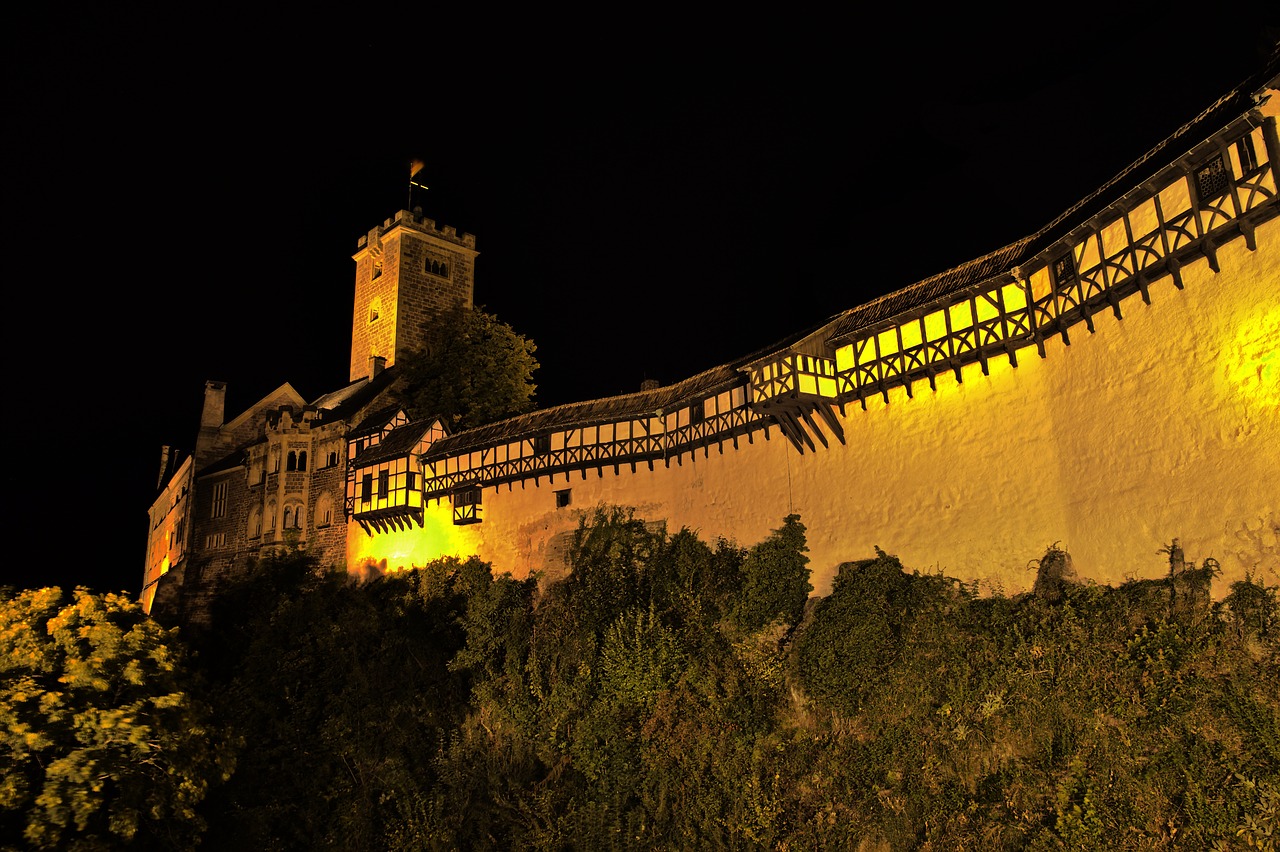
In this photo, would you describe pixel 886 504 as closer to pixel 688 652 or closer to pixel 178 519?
pixel 688 652

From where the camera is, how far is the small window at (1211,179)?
47.6ft

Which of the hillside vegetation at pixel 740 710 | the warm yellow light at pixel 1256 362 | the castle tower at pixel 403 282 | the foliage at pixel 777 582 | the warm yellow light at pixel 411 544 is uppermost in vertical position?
the castle tower at pixel 403 282

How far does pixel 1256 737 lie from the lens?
12.7 metres

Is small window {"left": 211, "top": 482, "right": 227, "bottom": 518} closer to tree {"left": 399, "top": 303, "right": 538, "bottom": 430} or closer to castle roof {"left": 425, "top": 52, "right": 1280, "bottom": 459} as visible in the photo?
tree {"left": 399, "top": 303, "right": 538, "bottom": 430}

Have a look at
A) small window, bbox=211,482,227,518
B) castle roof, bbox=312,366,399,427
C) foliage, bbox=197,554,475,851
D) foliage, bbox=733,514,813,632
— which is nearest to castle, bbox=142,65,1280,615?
foliage, bbox=733,514,813,632

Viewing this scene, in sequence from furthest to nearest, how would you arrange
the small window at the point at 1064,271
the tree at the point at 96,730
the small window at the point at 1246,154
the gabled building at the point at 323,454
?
the gabled building at the point at 323,454 < the small window at the point at 1064,271 < the tree at the point at 96,730 < the small window at the point at 1246,154

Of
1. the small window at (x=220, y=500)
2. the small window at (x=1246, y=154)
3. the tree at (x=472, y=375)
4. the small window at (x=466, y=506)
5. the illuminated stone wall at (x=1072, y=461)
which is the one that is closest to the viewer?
the small window at (x=1246, y=154)

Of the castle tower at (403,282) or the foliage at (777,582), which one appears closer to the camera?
the foliage at (777,582)

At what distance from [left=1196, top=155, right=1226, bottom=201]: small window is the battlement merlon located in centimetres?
3621

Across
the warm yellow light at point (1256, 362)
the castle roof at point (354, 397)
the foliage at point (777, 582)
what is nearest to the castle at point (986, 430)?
the warm yellow light at point (1256, 362)

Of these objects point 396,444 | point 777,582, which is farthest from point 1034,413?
point 396,444

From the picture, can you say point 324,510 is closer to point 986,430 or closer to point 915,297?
point 915,297

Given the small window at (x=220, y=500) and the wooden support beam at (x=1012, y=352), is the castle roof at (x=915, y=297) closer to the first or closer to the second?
the wooden support beam at (x=1012, y=352)

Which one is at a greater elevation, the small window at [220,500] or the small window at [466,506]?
the small window at [220,500]
